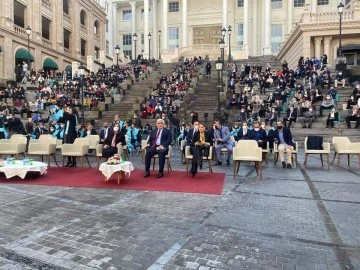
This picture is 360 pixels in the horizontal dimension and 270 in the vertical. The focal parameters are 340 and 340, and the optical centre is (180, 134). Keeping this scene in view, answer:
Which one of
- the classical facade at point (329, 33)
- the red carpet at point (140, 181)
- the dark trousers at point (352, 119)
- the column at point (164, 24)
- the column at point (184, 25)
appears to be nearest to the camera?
the red carpet at point (140, 181)

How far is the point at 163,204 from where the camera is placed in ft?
20.2

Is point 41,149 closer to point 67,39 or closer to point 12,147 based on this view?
point 12,147

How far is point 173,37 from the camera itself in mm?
52469

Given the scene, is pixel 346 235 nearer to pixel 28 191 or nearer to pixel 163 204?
pixel 163 204

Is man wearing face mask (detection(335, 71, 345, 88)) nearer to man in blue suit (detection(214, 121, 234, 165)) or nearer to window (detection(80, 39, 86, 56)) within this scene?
man in blue suit (detection(214, 121, 234, 165))

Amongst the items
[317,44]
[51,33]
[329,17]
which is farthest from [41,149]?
[51,33]

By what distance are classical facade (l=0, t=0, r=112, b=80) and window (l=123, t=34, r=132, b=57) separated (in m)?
4.62

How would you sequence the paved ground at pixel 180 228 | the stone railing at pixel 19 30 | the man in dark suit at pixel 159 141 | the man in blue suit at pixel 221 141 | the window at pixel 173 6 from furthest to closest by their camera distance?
the window at pixel 173 6
the stone railing at pixel 19 30
the man in blue suit at pixel 221 141
the man in dark suit at pixel 159 141
the paved ground at pixel 180 228

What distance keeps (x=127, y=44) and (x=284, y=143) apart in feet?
166

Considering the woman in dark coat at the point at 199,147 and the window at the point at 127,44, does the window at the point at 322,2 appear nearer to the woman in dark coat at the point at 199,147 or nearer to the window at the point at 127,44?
the window at the point at 127,44

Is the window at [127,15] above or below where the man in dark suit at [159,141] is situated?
above

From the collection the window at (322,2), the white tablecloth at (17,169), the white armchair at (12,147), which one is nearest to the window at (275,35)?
the window at (322,2)

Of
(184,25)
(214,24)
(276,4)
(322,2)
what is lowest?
(184,25)

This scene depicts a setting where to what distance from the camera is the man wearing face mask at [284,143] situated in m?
10.6
